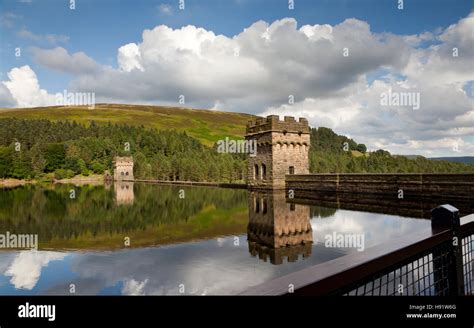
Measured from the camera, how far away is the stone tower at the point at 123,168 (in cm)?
8239

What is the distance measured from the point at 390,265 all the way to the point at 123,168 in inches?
3335

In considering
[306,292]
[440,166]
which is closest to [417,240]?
[306,292]

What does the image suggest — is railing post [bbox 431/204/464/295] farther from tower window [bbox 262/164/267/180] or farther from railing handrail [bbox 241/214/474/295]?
tower window [bbox 262/164/267/180]

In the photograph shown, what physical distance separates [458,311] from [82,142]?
371ft

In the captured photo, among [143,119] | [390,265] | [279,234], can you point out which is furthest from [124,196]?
[143,119]

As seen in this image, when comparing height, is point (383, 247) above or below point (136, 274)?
above

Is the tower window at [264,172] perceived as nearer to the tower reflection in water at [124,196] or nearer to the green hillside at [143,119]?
Result: the tower reflection in water at [124,196]

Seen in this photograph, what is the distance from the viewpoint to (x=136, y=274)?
7656 mm

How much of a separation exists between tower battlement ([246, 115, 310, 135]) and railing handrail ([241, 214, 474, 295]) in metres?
26.3

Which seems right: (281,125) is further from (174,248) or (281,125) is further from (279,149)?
(174,248)

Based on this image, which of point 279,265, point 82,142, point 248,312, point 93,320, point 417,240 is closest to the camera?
point 248,312

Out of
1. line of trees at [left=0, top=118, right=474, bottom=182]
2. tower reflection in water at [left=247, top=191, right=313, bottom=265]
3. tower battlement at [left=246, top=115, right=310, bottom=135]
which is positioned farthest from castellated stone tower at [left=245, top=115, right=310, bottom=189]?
line of trees at [left=0, top=118, right=474, bottom=182]

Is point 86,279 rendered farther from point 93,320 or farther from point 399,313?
point 399,313

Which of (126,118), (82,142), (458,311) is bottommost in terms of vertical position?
(458,311)
